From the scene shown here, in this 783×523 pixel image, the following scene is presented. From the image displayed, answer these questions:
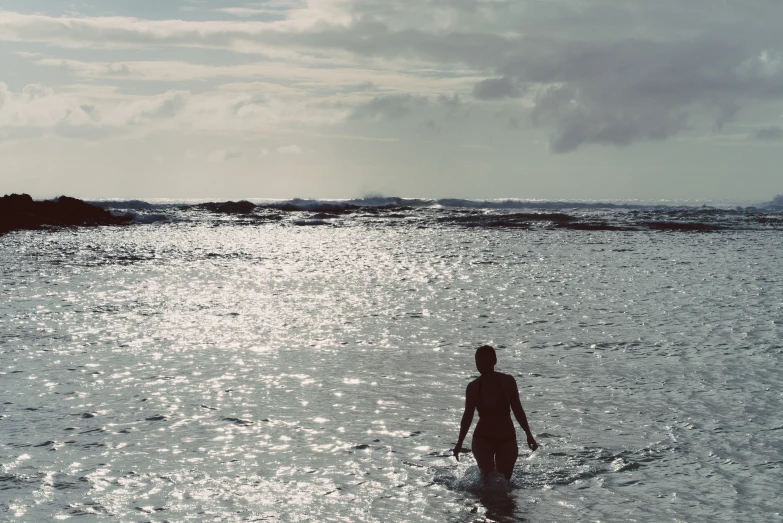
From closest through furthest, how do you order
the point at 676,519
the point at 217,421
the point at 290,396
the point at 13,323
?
the point at 676,519
the point at 217,421
the point at 290,396
the point at 13,323

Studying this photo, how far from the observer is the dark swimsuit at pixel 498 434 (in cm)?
923

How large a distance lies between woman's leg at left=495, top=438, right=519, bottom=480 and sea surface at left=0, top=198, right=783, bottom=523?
0.66 ft

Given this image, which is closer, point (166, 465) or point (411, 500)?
point (411, 500)

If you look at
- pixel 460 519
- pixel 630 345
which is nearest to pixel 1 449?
pixel 460 519

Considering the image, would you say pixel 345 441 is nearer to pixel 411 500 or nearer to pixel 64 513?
pixel 411 500

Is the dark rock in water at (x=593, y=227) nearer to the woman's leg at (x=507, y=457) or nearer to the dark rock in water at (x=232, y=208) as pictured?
the dark rock in water at (x=232, y=208)

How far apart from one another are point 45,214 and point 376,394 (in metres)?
67.4

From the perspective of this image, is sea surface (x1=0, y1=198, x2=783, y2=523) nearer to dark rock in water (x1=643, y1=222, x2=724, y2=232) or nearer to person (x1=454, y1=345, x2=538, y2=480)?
person (x1=454, y1=345, x2=538, y2=480)

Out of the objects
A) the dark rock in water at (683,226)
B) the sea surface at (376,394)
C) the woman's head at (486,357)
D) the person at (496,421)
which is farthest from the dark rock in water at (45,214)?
the woman's head at (486,357)

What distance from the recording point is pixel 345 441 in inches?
431

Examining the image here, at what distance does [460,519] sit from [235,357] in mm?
9595

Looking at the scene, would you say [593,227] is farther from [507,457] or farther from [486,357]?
[486,357]

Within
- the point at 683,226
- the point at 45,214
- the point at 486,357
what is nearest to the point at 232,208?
the point at 45,214

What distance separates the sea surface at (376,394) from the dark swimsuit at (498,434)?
278 millimetres
